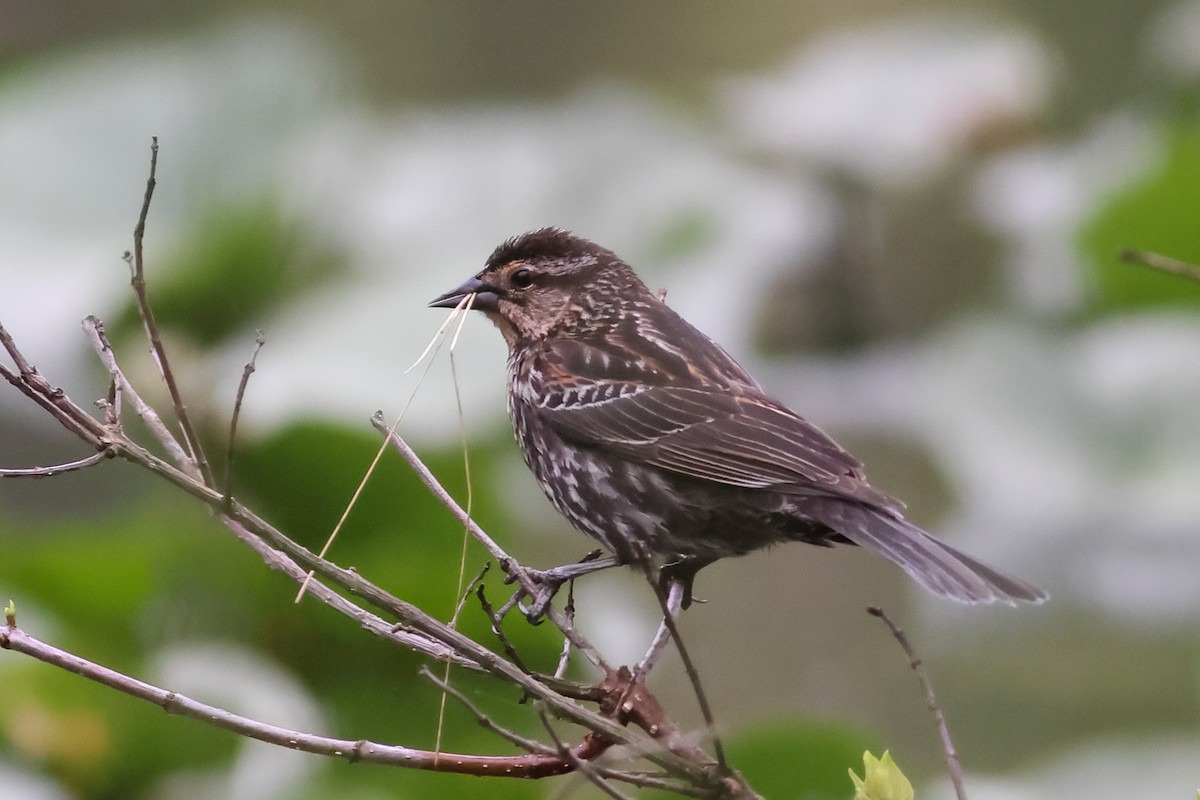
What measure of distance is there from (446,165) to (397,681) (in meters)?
2.40

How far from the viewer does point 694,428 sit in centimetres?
248

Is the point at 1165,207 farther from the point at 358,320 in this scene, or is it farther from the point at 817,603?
the point at 358,320

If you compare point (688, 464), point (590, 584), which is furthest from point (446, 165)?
point (688, 464)

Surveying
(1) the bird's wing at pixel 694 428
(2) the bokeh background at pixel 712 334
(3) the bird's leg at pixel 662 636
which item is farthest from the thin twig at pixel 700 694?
(2) the bokeh background at pixel 712 334

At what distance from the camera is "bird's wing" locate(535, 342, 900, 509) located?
7.56ft

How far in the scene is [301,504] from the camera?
3127 millimetres

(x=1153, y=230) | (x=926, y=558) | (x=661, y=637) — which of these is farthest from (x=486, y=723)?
(x=1153, y=230)

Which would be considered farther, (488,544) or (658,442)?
(658,442)

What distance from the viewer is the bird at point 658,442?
2.23 meters

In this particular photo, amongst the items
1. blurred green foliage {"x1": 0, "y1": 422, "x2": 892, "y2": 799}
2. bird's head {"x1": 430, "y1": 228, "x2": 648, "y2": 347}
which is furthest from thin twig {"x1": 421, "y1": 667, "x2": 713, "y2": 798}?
bird's head {"x1": 430, "y1": 228, "x2": 648, "y2": 347}

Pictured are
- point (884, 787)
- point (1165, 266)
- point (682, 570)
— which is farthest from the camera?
point (682, 570)

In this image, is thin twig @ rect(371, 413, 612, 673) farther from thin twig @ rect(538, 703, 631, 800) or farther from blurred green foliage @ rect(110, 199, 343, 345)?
blurred green foliage @ rect(110, 199, 343, 345)

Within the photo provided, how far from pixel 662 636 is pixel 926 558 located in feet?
1.29

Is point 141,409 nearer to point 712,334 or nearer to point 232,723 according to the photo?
point 232,723
